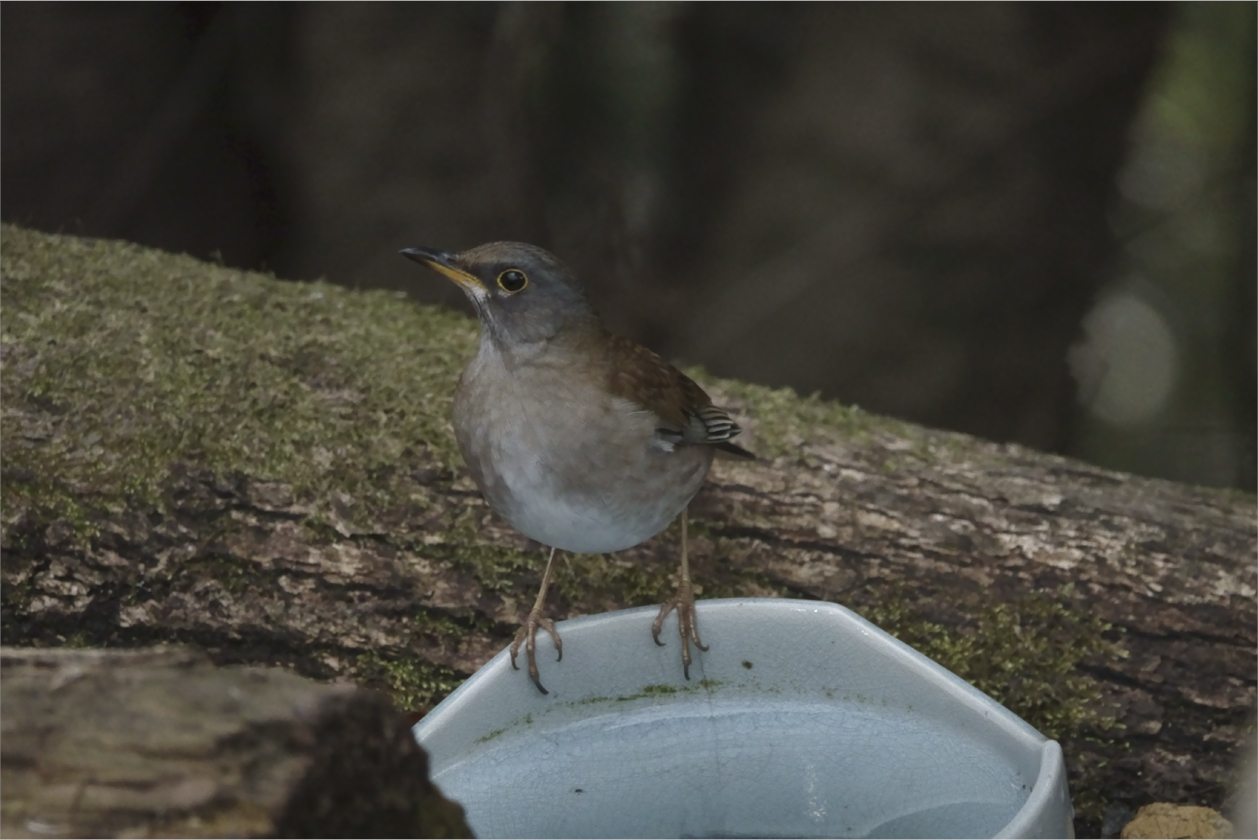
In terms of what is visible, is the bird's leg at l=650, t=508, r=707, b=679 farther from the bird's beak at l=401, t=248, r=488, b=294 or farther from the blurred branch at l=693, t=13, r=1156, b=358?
the blurred branch at l=693, t=13, r=1156, b=358

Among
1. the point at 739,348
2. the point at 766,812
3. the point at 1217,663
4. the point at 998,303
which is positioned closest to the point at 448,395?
the point at 766,812

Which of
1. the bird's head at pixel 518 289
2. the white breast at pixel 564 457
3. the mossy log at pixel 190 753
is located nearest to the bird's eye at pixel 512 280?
the bird's head at pixel 518 289

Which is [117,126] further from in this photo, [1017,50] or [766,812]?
[766,812]

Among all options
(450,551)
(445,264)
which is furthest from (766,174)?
(445,264)

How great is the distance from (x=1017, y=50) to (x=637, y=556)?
4.40m

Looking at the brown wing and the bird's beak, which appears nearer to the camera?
the bird's beak

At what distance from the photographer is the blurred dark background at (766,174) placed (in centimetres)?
694

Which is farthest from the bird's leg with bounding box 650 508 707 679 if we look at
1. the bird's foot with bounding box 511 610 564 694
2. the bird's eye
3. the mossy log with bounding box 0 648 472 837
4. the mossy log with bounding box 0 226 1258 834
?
the mossy log with bounding box 0 648 472 837

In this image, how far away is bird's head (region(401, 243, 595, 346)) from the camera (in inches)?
132

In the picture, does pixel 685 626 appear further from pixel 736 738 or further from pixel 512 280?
pixel 512 280

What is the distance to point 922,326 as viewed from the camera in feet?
25.0

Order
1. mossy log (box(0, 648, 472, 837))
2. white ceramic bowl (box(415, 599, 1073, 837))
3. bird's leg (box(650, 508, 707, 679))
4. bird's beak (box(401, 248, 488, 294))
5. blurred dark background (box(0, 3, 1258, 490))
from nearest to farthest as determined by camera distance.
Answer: mossy log (box(0, 648, 472, 837))
white ceramic bowl (box(415, 599, 1073, 837))
bird's leg (box(650, 508, 707, 679))
bird's beak (box(401, 248, 488, 294))
blurred dark background (box(0, 3, 1258, 490))

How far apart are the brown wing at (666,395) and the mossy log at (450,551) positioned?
0.81 m

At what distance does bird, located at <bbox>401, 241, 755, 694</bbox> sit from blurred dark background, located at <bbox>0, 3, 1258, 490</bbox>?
13.0 feet
